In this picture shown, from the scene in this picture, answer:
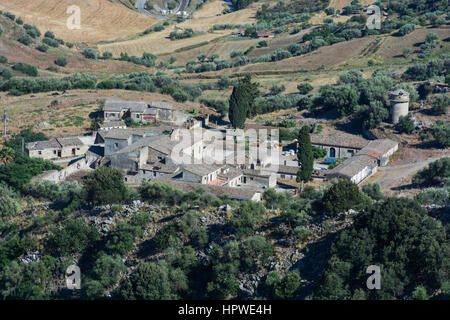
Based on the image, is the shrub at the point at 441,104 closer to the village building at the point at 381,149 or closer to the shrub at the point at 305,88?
the village building at the point at 381,149

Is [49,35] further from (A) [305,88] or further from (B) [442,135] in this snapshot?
(B) [442,135]

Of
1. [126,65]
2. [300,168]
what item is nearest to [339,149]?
[300,168]

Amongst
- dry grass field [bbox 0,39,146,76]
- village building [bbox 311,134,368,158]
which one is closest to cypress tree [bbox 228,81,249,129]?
village building [bbox 311,134,368,158]

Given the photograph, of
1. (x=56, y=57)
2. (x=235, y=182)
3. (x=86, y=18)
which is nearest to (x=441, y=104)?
(x=235, y=182)

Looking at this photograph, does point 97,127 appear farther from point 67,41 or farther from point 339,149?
point 67,41

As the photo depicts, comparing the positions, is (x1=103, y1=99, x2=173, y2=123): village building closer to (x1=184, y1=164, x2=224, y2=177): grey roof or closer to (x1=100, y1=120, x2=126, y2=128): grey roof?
(x1=100, y1=120, x2=126, y2=128): grey roof

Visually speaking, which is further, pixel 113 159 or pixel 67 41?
pixel 67 41
